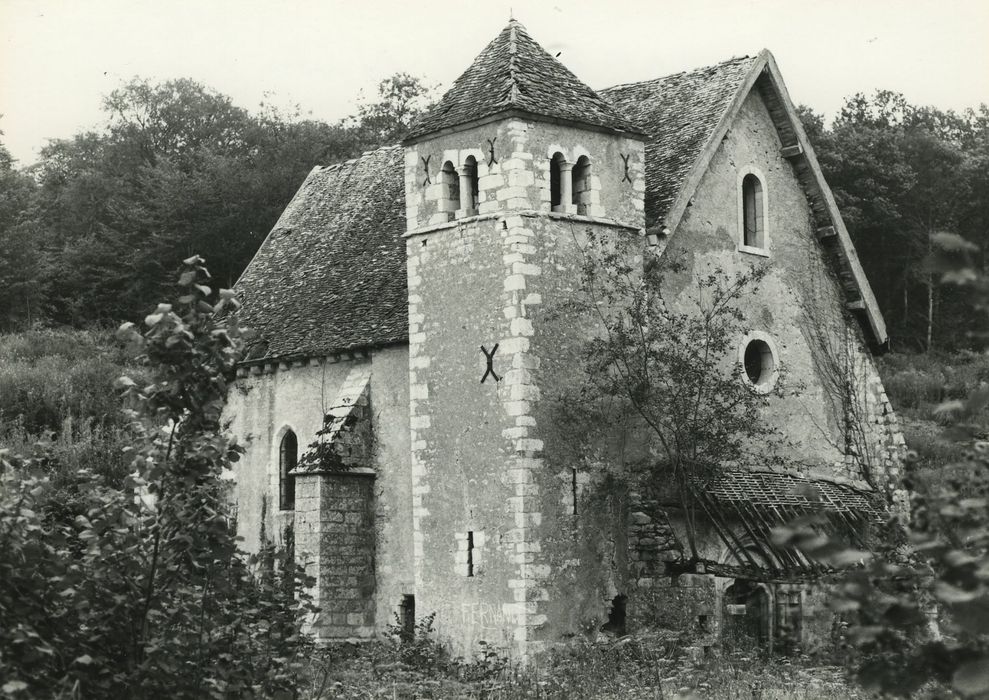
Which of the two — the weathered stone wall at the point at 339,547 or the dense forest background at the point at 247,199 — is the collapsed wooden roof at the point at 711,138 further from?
the dense forest background at the point at 247,199

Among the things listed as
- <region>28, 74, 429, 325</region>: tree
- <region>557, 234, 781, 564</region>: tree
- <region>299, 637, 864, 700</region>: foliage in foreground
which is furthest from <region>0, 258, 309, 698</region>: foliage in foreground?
<region>28, 74, 429, 325</region>: tree

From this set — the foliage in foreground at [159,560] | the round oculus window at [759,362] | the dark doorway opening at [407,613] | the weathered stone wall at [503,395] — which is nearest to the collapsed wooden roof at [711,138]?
the weathered stone wall at [503,395]

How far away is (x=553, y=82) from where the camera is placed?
23.2 meters

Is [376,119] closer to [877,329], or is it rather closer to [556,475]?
[877,329]

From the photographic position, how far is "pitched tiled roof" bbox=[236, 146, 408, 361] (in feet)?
85.7

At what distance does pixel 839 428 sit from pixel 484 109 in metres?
9.56

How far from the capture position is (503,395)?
21.5 m

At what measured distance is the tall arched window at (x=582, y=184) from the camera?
22.8 metres

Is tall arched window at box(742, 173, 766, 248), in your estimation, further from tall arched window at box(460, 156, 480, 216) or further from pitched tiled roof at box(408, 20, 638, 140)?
tall arched window at box(460, 156, 480, 216)

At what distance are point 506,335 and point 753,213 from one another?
6.57 metres

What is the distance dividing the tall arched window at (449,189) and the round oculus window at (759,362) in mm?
6020

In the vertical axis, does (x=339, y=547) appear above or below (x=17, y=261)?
below

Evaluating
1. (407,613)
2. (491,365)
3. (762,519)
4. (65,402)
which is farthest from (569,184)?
(65,402)

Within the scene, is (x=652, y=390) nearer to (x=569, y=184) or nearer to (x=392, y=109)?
(x=569, y=184)
